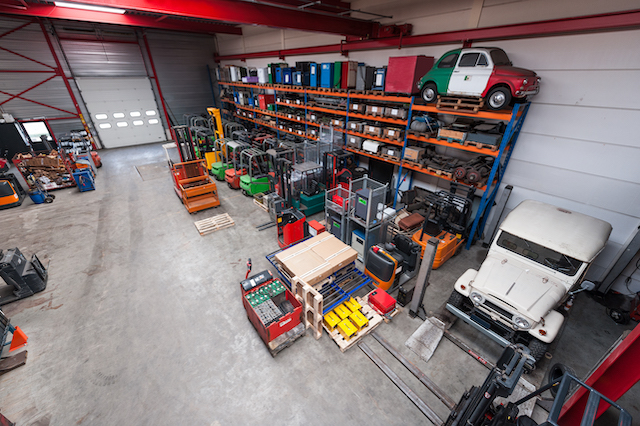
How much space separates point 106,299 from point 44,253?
3.42 m

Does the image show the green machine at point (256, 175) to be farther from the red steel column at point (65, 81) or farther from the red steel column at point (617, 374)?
the red steel column at point (65, 81)

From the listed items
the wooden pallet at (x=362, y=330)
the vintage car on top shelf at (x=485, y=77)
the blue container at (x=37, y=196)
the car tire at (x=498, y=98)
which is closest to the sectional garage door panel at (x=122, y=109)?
A: the blue container at (x=37, y=196)

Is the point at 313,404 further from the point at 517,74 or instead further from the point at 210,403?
the point at 517,74

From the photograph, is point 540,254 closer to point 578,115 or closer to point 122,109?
point 578,115

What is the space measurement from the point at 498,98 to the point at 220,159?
11.9m

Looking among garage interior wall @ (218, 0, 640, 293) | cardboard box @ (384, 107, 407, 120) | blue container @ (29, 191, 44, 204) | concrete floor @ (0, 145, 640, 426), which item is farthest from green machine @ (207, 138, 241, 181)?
garage interior wall @ (218, 0, 640, 293)

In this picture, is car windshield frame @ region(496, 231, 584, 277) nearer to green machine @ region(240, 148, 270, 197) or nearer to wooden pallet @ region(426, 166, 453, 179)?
wooden pallet @ region(426, 166, 453, 179)

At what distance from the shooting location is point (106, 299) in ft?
19.0

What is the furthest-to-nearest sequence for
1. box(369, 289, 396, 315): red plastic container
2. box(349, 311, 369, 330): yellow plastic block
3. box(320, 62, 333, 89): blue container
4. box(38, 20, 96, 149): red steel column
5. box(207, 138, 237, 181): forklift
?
1. box(38, 20, 96, 149): red steel column
2. box(207, 138, 237, 181): forklift
3. box(320, 62, 333, 89): blue container
4. box(369, 289, 396, 315): red plastic container
5. box(349, 311, 369, 330): yellow plastic block

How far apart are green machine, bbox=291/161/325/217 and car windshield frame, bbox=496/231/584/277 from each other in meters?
5.47

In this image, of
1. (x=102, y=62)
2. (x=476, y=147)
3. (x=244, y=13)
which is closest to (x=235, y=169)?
(x=244, y=13)

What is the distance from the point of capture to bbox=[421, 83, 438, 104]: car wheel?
265 inches

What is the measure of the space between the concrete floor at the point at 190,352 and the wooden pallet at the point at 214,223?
0.44 m

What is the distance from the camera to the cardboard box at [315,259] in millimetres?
5059
